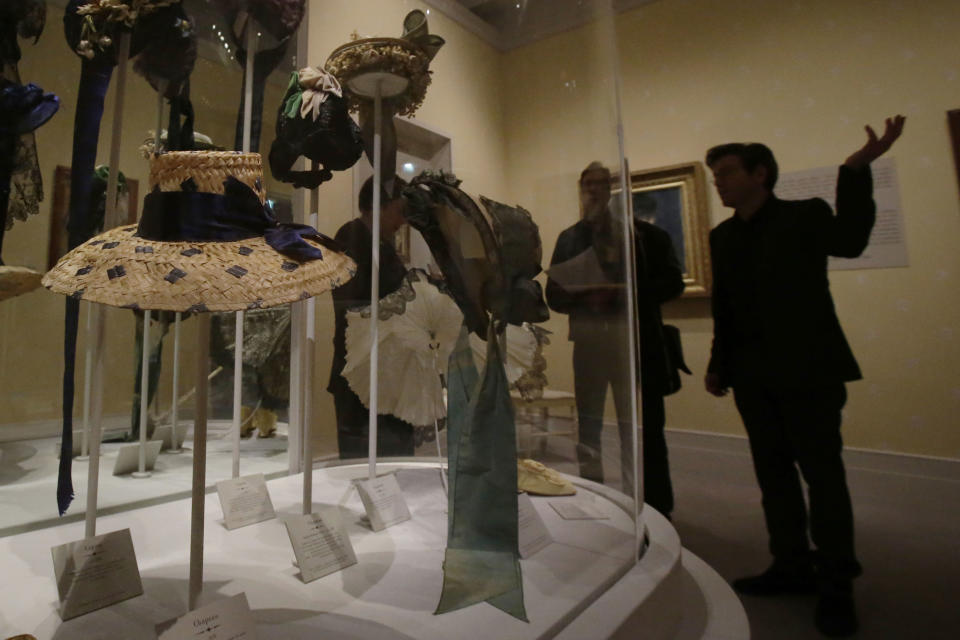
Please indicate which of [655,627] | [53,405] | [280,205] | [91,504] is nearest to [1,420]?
[53,405]

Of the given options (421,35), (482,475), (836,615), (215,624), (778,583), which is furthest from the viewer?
(778,583)

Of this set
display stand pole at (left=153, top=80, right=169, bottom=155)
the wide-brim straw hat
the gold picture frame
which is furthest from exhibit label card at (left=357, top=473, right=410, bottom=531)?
the gold picture frame

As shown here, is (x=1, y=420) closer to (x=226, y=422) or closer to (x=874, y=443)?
(x=226, y=422)

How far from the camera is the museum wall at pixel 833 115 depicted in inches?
54.8

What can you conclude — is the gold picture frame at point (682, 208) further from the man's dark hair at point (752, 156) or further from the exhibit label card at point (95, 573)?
the exhibit label card at point (95, 573)

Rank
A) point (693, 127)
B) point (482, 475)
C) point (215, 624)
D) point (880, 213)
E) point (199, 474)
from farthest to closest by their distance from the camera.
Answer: point (693, 127) → point (880, 213) → point (482, 475) → point (199, 474) → point (215, 624)

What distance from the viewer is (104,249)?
67 centimetres

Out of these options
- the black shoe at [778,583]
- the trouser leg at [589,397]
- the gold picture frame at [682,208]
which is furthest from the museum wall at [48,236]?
the black shoe at [778,583]

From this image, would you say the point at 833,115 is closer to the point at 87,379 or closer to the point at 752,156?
the point at 752,156

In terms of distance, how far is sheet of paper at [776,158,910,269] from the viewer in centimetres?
144

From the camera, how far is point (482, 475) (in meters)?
0.81

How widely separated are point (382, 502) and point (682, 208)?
59.0 inches

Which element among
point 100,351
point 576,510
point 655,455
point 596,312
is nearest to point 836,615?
point 655,455

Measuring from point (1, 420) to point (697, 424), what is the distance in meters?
1.93
